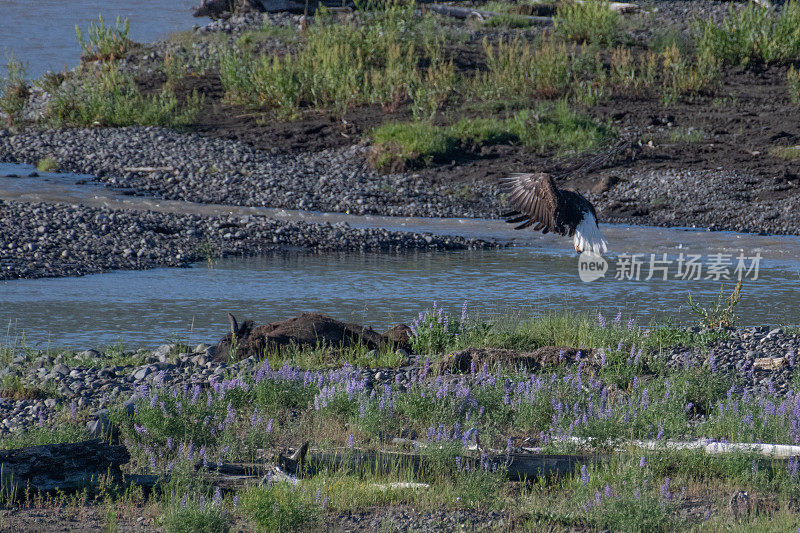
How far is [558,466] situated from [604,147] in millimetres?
14025

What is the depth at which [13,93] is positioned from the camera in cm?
2305

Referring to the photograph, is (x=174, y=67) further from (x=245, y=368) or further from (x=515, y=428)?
(x=515, y=428)

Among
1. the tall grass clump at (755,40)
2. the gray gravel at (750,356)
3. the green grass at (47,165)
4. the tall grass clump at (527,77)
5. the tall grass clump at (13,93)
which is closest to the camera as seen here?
the gray gravel at (750,356)

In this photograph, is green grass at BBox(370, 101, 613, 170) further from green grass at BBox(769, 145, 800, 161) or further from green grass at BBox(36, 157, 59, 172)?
green grass at BBox(36, 157, 59, 172)

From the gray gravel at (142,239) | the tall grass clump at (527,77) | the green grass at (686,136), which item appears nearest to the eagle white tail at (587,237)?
the gray gravel at (142,239)

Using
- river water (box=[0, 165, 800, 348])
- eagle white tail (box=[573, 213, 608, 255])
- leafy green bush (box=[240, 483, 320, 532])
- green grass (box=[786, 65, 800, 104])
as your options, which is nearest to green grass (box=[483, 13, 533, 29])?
green grass (box=[786, 65, 800, 104])

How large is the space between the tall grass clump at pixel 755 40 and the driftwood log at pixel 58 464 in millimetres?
19146

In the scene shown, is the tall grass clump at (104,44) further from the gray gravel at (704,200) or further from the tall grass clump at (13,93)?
the gray gravel at (704,200)

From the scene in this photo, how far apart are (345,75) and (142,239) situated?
8861 millimetres

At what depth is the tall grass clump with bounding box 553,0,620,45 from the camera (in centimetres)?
2366

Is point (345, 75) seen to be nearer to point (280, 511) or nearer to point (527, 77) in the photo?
point (527, 77)

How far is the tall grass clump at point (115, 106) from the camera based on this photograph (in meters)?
20.7

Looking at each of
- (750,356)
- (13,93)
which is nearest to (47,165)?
(13,93)

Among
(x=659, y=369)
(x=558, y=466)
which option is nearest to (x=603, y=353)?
(x=659, y=369)
